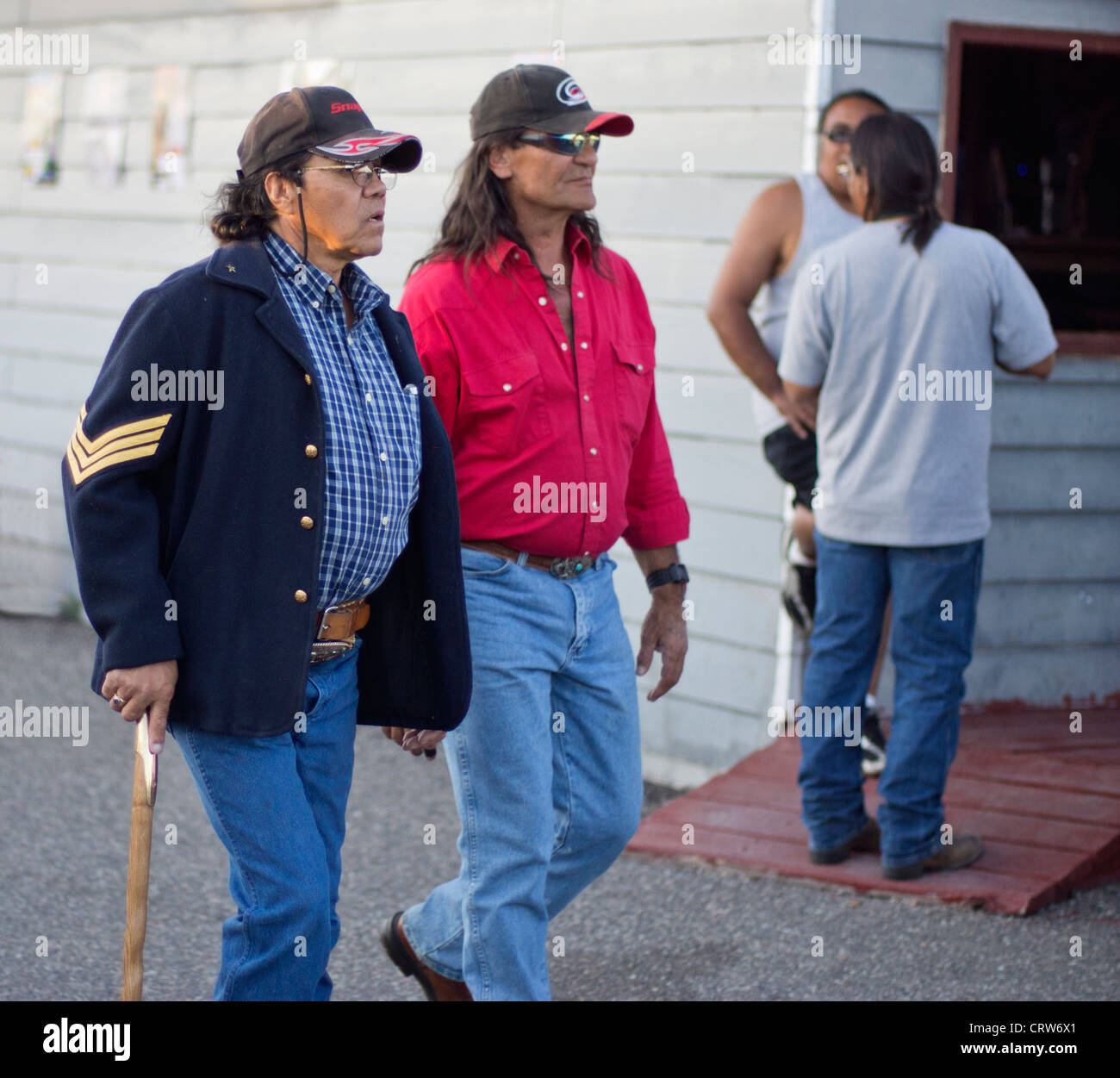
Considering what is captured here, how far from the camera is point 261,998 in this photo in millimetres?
2986

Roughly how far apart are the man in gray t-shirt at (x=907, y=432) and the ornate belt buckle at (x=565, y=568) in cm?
156

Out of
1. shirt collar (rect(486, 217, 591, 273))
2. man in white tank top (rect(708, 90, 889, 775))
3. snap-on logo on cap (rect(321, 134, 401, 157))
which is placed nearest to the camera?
snap-on logo on cap (rect(321, 134, 401, 157))

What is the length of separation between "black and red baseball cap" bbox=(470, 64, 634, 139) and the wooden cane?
1587mm

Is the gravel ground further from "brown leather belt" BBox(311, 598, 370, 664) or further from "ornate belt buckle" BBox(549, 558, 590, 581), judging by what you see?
"brown leather belt" BBox(311, 598, 370, 664)

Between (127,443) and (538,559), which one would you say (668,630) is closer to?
(538,559)

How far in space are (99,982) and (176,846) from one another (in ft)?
4.27

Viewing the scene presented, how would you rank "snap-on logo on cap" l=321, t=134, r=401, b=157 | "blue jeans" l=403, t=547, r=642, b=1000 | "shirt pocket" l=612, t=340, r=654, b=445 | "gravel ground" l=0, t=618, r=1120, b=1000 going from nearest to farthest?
"snap-on logo on cap" l=321, t=134, r=401, b=157, "blue jeans" l=403, t=547, r=642, b=1000, "shirt pocket" l=612, t=340, r=654, b=445, "gravel ground" l=0, t=618, r=1120, b=1000

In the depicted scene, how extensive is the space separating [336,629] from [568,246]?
1.17 meters

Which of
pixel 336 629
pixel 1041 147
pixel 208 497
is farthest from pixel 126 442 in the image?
pixel 1041 147

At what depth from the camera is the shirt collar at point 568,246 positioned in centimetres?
361

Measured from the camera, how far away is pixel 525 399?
354 centimetres

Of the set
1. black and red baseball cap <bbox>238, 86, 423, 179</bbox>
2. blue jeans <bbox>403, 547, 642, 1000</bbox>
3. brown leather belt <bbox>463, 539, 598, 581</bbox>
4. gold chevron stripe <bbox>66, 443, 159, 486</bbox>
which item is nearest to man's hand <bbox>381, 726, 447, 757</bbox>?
blue jeans <bbox>403, 547, 642, 1000</bbox>

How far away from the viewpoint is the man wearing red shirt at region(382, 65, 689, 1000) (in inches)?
138

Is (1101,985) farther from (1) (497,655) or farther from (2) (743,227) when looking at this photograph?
(2) (743,227)
